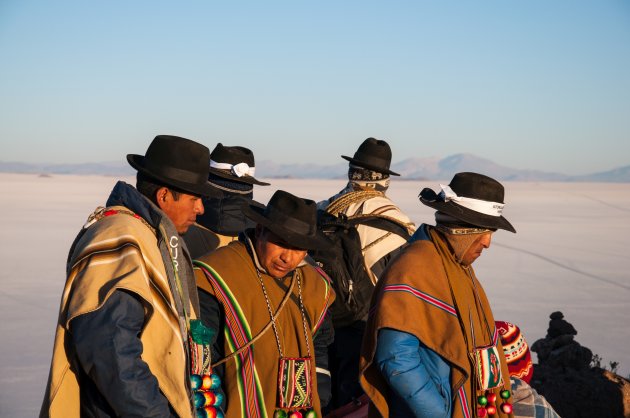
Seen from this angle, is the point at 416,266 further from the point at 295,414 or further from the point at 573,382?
the point at 573,382

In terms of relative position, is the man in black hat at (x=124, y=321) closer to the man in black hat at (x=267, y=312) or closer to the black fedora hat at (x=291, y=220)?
the man in black hat at (x=267, y=312)

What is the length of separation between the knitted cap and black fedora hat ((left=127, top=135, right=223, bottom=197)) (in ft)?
7.17

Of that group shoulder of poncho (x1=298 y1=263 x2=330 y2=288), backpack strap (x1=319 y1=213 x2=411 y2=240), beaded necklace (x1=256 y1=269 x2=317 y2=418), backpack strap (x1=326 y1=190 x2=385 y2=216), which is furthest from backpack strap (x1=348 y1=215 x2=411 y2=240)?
beaded necklace (x1=256 y1=269 x2=317 y2=418)

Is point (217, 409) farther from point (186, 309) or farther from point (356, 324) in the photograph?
point (356, 324)

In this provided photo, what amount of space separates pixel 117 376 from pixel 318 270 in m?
1.66

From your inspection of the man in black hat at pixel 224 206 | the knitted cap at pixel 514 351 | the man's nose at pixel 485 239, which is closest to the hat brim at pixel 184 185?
the man's nose at pixel 485 239

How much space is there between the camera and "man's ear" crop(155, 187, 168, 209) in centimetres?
416

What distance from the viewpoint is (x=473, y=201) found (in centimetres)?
459

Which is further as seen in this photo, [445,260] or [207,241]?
[207,241]

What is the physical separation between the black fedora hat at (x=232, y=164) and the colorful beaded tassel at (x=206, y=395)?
2.57 m

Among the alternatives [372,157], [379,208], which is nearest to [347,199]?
[379,208]

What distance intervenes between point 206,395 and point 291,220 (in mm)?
876

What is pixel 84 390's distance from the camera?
12.1 ft

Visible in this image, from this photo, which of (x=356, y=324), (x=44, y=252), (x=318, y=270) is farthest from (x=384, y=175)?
(x=44, y=252)
